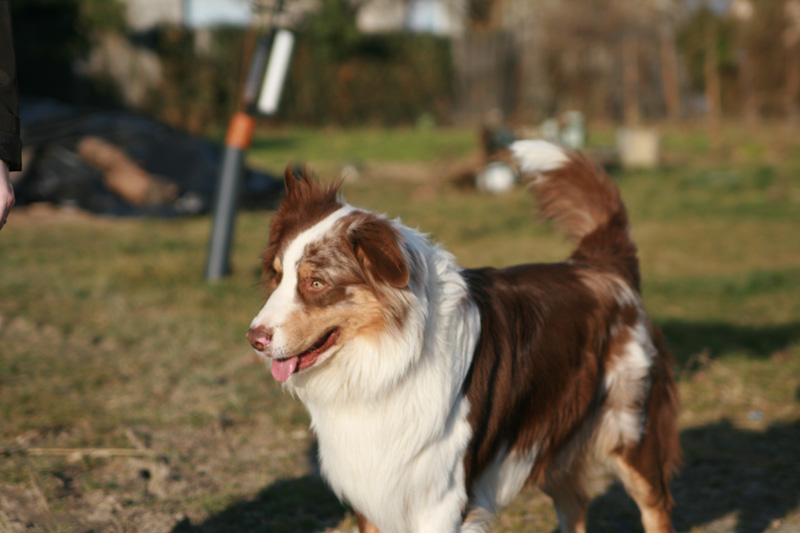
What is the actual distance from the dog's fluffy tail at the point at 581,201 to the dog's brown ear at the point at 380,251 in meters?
1.27

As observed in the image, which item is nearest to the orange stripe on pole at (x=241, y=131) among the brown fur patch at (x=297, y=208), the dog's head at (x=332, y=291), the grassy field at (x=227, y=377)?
the grassy field at (x=227, y=377)

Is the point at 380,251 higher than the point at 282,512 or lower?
higher

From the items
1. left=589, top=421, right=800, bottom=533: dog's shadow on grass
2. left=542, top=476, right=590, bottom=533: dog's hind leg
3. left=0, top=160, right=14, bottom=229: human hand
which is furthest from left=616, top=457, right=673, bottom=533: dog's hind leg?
left=0, top=160, right=14, bottom=229: human hand

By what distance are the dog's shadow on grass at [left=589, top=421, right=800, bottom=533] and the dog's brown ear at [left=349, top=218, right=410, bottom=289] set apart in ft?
6.68

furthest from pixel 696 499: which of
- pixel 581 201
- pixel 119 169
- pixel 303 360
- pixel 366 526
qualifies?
pixel 119 169

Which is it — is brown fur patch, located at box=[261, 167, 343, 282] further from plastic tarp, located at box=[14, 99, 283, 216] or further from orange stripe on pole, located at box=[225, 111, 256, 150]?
plastic tarp, located at box=[14, 99, 283, 216]

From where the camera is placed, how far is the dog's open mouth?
285cm

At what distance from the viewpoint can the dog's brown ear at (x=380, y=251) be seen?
9.10ft

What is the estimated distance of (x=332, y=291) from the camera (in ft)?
9.43

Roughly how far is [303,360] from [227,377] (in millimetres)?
3114

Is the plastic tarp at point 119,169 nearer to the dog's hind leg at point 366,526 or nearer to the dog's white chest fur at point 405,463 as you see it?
the dog's hind leg at point 366,526

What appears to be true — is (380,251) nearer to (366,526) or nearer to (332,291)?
(332,291)

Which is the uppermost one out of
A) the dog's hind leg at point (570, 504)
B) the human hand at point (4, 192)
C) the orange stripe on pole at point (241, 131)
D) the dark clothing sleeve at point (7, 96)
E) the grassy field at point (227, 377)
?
the dark clothing sleeve at point (7, 96)

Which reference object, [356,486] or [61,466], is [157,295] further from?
[356,486]
